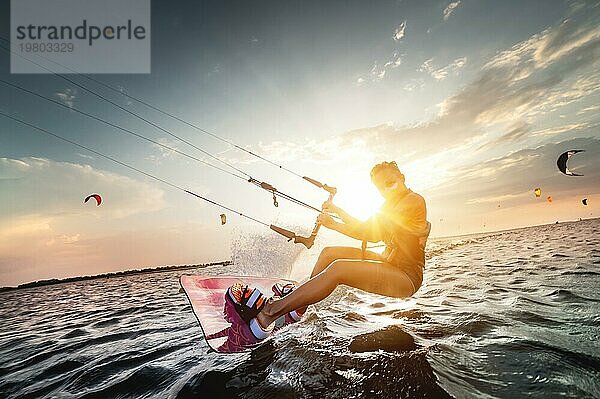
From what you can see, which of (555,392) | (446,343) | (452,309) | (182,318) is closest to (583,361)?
(555,392)

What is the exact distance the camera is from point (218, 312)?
5.62 m

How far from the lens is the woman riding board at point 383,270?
4025 mm

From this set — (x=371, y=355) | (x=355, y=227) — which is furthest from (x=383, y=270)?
(x=355, y=227)

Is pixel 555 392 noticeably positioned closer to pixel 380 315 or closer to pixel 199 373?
pixel 380 315

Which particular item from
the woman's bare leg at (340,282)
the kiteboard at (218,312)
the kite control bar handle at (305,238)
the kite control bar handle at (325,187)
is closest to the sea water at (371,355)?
the kiteboard at (218,312)

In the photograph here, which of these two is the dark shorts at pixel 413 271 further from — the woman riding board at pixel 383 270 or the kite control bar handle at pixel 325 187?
the kite control bar handle at pixel 325 187

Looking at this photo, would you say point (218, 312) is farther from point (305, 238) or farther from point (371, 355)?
point (371, 355)

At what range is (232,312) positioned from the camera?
423cm

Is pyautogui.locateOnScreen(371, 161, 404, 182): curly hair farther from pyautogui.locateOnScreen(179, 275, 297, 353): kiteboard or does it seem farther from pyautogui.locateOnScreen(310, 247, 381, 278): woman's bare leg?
pyautogui.locateOnScreen(179, 275, 297, 353): kiteboard

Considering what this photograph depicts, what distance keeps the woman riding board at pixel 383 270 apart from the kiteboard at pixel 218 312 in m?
0.22

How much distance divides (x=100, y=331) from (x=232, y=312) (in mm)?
4842

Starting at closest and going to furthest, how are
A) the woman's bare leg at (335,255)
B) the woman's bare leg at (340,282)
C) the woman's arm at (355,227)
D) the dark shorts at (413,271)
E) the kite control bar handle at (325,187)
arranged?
the woman's bare leg at (340,282)
the dark shorts at (413,271)
the woman's arm at (355,227)
the woman's bare leg at (335,255)
the kite control bar handle at (325,187)

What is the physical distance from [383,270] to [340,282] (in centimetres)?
68

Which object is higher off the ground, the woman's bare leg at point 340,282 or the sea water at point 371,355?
the woman's bare leg at point 340,282
